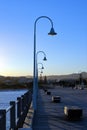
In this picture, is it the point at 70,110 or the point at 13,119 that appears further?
the point at 70,110

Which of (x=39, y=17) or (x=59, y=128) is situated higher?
(x=39, y=17)

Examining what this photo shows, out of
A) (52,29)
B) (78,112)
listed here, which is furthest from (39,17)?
(78,112)

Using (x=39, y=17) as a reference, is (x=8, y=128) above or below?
below

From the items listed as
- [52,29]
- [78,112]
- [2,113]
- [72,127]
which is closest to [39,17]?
[52,29]

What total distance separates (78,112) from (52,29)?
855 cm

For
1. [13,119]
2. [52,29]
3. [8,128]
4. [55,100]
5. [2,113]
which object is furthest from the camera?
[55,100]

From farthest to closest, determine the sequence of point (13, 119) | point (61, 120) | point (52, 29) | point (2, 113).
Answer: point (52, 29) < point (61, 120) < point (13, 119) < point (2, 113)

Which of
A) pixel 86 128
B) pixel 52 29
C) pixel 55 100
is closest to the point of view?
pixel 86 128

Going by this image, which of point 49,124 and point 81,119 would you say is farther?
point 81,119

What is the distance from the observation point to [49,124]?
2169 centimetres

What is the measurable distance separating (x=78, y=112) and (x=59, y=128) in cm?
422

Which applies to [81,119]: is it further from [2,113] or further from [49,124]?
[2,113]

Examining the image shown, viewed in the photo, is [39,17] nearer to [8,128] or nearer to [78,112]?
[78,112]

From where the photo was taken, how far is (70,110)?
77.7ft
